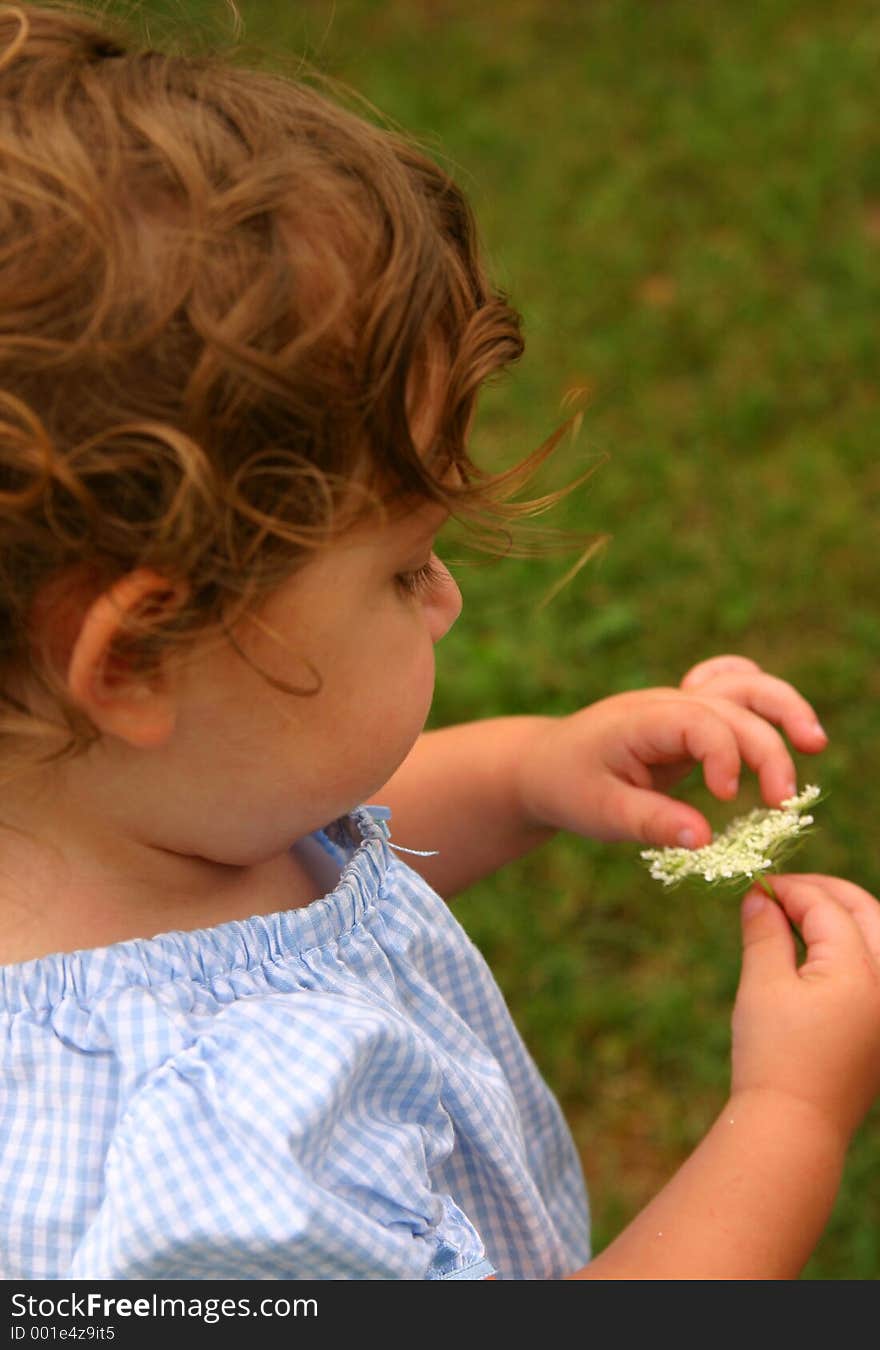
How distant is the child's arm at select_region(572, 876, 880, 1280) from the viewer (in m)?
1.43

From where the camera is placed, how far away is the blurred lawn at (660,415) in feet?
8.83

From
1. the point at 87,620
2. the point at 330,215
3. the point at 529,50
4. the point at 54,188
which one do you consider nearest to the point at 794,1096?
the point at 87,620

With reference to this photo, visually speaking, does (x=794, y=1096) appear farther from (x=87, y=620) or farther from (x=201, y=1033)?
(x=87, y=620)

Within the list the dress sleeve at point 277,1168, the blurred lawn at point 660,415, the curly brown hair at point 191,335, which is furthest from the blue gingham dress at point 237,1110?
the blurred lawn at point 660,415

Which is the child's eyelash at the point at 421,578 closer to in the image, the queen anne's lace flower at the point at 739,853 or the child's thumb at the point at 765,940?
the queen anne's lace flower at the point at 739,853

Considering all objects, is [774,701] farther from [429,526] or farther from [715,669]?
[429,526]

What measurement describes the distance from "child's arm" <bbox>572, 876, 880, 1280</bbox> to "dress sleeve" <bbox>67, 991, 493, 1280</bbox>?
221mm

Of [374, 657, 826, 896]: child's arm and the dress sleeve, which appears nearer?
the dress sleeve

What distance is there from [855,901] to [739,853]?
0.56ft

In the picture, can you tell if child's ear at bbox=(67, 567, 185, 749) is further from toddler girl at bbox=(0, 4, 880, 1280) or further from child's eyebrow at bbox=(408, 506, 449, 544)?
child's eyebrow at bbox=(408, 506, 449, 544)

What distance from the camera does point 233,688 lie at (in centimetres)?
125

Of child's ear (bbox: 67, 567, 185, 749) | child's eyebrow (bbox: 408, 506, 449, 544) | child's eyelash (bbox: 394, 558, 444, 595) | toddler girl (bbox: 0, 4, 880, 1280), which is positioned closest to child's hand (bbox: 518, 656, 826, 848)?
toddler girl (bbox: 0, 4, 880, 1280)

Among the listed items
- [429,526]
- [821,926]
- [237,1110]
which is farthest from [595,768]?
[237,1110]

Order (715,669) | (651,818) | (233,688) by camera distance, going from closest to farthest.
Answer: (233,688)
(651,818)
(715,669)
